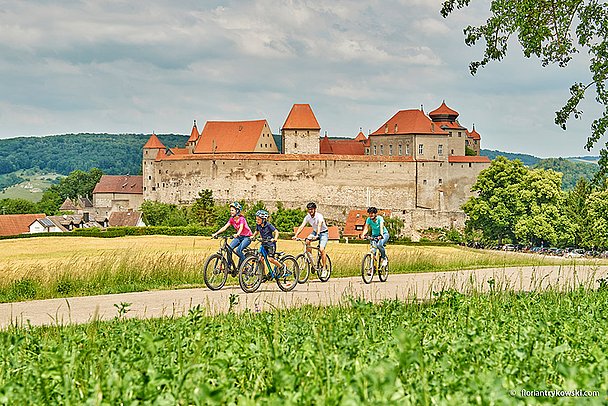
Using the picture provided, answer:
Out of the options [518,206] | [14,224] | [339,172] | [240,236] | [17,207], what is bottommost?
[240,236]

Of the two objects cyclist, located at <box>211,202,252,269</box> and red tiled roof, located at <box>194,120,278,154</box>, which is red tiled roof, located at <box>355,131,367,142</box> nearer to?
red tiled roof, located at <box>194,120,278,154</box>

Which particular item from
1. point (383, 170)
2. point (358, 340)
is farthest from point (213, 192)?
point (358, 340)

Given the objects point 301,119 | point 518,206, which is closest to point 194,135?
point 301,119

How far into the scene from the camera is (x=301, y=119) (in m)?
84.3

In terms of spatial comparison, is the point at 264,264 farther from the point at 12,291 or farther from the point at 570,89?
the point at 570,89

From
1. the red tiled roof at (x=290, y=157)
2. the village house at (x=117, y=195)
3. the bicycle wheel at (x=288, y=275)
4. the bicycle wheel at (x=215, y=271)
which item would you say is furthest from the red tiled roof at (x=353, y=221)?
the bicycle wheel at (x=215, y=271)

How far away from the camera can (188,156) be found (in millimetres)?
84438

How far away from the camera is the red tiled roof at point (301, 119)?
83750 mm

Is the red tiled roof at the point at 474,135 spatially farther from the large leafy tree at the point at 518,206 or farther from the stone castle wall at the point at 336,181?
the large leafy tree at the point at 518,206

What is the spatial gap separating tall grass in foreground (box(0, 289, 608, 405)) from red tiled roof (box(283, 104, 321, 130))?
254 feet

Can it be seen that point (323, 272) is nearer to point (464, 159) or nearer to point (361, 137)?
point (464, 159)

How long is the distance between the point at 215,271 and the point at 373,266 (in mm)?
3212

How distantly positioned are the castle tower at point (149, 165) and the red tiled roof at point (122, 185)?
998 centimetres

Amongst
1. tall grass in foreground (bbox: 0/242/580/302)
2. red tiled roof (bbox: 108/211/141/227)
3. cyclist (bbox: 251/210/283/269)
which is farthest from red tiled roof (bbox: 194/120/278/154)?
cyclist (bbox: 251/210/283/269)
